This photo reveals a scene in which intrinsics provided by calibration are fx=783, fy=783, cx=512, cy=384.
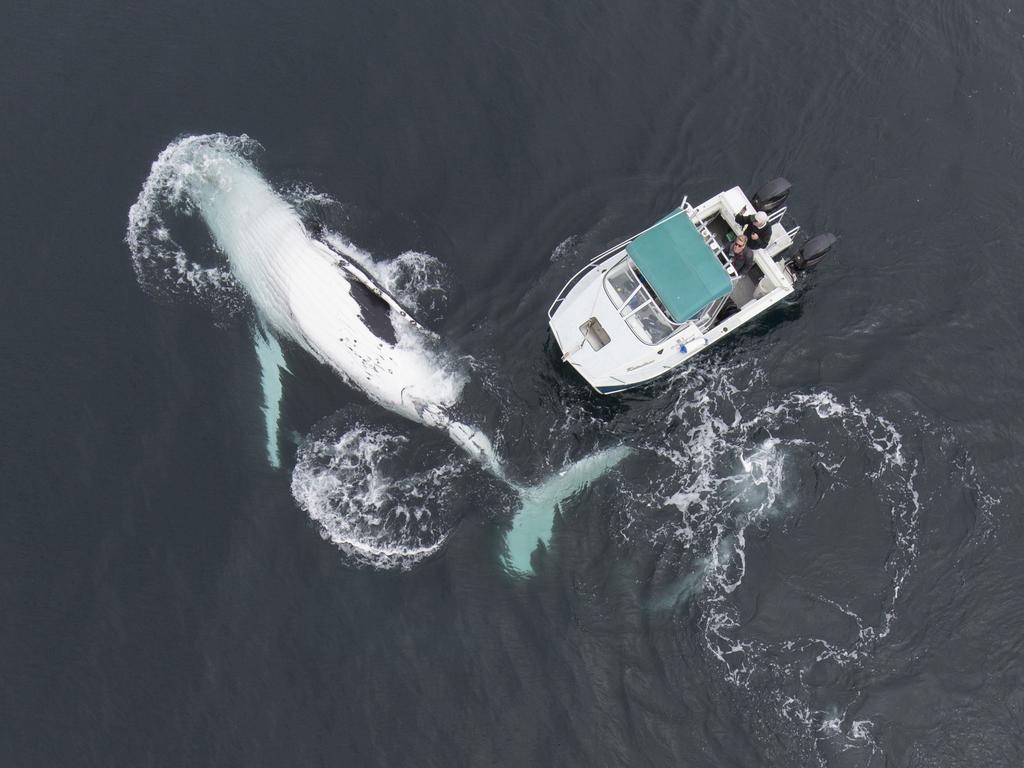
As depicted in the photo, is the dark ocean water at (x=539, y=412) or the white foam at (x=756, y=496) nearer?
the dark ocean water at (x=539, y=412)

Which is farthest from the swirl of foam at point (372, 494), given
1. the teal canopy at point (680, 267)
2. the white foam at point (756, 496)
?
the teal canopy at point (680, 267)

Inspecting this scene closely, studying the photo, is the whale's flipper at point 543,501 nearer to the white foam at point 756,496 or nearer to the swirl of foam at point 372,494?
the white foam at point 756,496

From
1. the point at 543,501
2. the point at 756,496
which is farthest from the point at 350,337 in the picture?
the point at 756,496

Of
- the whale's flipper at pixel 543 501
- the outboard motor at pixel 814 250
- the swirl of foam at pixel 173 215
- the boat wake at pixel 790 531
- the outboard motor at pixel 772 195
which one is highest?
the swirl of foam at pixel 173 215

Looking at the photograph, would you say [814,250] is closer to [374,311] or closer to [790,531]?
[790,531]

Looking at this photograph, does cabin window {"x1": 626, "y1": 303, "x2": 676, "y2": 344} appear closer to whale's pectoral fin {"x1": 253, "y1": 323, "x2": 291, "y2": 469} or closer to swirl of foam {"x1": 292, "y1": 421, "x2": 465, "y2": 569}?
swirl of foam {"x1": 292, "y1": 421, "x2": 465, "y2": 569}

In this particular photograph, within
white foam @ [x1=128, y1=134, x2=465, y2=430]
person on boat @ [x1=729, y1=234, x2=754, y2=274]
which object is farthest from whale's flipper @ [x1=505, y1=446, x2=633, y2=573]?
person on boat @ [x1=729, y1=234, x2=754, y2=274]
